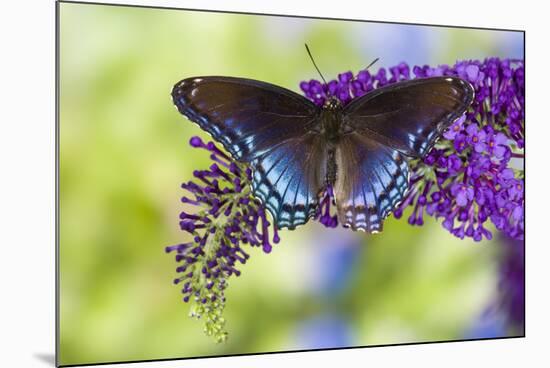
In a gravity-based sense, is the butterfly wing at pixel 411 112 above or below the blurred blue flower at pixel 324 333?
above

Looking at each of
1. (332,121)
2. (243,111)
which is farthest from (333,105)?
(243,111)

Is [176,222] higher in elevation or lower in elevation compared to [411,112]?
lower

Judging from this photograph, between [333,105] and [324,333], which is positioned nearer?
[333,105]

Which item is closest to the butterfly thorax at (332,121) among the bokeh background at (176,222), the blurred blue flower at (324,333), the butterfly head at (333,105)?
the butterfly head at (333,105)

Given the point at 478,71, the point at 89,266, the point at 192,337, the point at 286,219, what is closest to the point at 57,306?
the point at 89,266

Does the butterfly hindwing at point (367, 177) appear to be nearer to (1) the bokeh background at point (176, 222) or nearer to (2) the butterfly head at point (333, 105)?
(2) the butterfly head at point (333, 105)

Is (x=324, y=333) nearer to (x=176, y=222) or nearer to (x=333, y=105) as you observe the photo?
(x=176, y=222)
